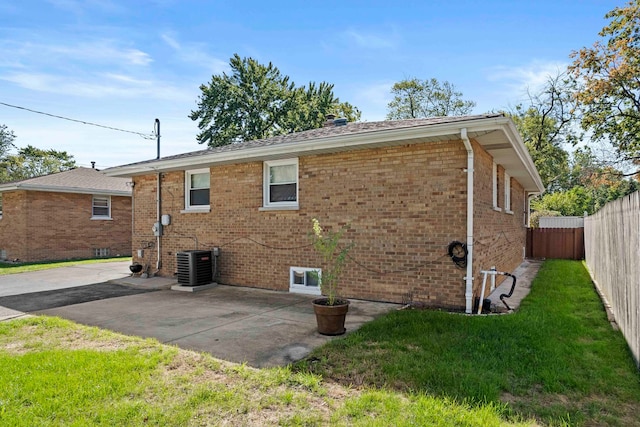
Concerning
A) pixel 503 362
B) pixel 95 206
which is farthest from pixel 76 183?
pixel 503 362

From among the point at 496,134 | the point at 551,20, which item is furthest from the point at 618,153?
the point at 496,134

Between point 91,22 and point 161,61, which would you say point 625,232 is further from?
point 161,61

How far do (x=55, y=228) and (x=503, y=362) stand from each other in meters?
18.2

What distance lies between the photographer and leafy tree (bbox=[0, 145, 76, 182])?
37.9 metres

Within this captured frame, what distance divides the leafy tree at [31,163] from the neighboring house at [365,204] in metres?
36.3

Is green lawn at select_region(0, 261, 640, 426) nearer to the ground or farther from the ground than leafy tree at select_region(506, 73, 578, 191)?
nearer to the ground

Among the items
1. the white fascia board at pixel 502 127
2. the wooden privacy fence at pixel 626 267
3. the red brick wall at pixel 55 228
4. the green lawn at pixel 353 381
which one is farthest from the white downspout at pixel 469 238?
the red brick wall at pixel 55 228

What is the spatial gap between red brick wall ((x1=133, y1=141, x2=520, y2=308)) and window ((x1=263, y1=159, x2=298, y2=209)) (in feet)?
0.59

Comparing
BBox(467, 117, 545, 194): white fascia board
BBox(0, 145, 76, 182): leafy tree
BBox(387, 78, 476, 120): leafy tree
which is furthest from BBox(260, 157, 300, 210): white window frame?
BBox(0, 145, 76, 182): leafy tree

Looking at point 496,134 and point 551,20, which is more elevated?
point 551,20

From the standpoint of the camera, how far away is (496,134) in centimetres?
652

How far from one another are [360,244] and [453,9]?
6.24 m

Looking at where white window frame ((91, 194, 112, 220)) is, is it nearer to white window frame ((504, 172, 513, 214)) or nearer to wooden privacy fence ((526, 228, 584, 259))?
white window frame ((504, 172, 513, 214))

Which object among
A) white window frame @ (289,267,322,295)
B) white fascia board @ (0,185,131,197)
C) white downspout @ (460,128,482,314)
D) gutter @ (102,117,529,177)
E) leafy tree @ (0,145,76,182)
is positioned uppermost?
leafy tree @ (0,145,76,182)
